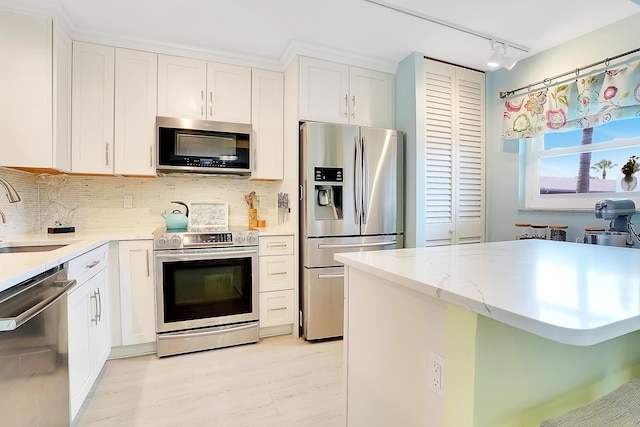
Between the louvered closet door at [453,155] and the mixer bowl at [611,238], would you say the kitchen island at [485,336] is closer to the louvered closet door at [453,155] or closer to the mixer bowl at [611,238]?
the mixer bowl at [611,238]

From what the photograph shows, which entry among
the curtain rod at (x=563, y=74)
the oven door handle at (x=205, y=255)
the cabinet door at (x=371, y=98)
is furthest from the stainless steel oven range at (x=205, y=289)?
the curtain rod at (x=563, y=74)

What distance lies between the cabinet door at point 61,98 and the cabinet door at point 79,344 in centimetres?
103

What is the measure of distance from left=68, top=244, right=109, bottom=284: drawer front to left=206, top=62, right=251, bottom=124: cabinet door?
1374 mm

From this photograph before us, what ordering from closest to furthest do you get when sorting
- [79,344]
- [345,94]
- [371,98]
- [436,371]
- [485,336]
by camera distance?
1. [485,336]
2. [436,371]
3. [79,344]
4. [345,94]
5. [371,98]

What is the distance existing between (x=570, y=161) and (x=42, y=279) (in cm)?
365

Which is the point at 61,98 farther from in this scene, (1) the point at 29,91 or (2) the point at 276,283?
(2) the point at 276,283

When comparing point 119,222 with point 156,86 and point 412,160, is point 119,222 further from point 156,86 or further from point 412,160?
point 412,160

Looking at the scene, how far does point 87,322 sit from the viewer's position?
6.20 feet

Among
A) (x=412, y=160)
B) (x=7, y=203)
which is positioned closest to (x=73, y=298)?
(x=7, y=203)

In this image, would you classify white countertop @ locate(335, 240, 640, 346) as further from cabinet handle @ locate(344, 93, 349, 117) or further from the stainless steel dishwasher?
cabinet handle @ locate(344, 93, 349, 117)

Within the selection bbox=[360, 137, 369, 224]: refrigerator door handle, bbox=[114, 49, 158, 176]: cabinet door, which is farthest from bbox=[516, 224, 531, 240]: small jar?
bbox=[114, 49, 158, 176]: cabinet door

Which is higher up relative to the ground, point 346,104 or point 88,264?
point 346,104

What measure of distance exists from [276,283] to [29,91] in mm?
2168

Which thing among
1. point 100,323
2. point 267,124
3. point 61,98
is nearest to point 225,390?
point 100,323
